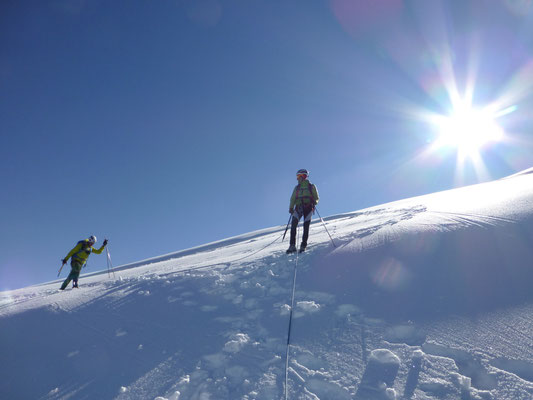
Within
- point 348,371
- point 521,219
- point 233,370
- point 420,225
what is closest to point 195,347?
point 233,370

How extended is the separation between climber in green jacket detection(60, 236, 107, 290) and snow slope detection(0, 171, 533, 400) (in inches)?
151

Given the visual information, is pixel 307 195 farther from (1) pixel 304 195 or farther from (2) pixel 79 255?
(2) pixel 79 255

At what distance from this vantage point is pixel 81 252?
10.0 m

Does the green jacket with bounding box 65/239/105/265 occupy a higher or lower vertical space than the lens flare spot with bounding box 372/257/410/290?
higher

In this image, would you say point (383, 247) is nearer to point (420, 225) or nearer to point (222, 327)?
point (420, 225)

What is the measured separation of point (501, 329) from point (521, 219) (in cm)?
375

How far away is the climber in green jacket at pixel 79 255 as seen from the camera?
9469 millimetres

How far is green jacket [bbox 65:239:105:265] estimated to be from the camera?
9.79m

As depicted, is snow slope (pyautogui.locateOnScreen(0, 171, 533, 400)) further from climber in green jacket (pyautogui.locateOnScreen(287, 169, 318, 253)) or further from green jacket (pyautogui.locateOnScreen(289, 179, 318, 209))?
green jacket (pyautogui.locateOnScreen(289, 179, 318, 209))

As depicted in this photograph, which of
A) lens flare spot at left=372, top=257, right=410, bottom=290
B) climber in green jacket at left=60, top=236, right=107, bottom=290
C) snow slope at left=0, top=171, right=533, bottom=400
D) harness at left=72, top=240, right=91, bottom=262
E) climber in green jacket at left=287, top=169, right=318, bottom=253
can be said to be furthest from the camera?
harness at left=72, top=240, right=91, bottom=262

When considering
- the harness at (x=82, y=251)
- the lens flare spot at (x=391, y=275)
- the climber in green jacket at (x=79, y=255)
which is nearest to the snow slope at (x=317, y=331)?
the lens flare spot at (x=391, y=275)

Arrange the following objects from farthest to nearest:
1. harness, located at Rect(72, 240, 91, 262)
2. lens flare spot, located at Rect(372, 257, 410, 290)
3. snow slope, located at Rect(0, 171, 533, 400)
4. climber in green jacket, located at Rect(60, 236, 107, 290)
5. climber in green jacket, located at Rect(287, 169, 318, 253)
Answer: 1. harness, located at Rect(72, 240, 91, 262)
2. climber in green jacket, located at Rect(60, 236, 107, 290)
3. climber in green jacket, located at Rect(287, 169, 318, 253)
4. lens flare spot, located at Rect(372, 257, 410, 290)
5. snow slope, located at Rect(0, 171, 533, 400)

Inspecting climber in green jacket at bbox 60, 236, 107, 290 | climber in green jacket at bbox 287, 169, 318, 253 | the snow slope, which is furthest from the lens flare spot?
climber in green jacket at bbox 60, 236, 107, 290

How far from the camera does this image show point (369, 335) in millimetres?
3447
